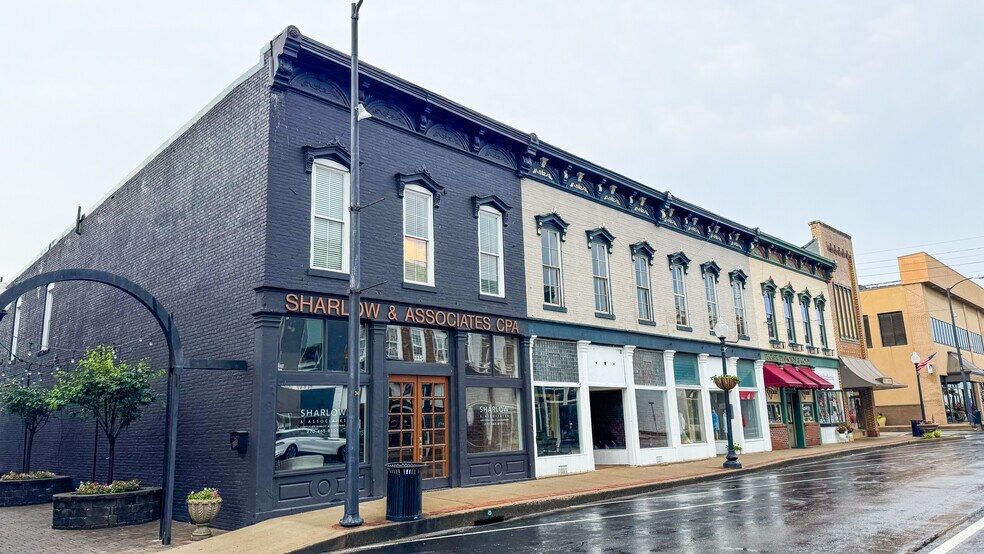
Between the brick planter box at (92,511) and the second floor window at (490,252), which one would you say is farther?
the second floor window at (490,252)

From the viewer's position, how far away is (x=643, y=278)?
23.5 m

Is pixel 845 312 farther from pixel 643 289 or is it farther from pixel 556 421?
pixel 556 421

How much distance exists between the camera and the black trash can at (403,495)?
1171 cm

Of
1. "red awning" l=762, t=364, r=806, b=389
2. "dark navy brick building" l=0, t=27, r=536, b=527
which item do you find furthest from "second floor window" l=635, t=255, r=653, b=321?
"red awning" l=762, t=364, r=806, b=389

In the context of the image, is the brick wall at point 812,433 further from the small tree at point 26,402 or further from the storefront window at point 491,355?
the small tree at point 26,402

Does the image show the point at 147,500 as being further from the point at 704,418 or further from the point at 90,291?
the point at 704,418

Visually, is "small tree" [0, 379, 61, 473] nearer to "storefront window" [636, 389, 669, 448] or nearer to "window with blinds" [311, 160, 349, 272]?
"window with blinds" [311, 160, 349, 272]

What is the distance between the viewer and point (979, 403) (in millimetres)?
55344

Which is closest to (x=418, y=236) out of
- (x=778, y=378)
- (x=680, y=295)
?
(x=680, y=295)

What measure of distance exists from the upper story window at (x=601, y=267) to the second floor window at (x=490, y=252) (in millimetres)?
4029

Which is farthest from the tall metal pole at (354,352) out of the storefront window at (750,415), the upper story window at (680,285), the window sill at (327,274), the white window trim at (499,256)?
the storefront window at (750,415)

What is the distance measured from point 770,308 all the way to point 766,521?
2140 centimetres

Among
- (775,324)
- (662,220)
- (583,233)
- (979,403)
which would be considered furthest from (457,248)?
(979,403)

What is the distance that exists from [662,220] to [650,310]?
3552 millimetres
